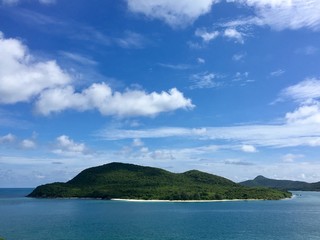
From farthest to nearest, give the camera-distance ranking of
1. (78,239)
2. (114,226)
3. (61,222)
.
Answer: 1. (61,222)
2. (114,226)
3. (78,239)

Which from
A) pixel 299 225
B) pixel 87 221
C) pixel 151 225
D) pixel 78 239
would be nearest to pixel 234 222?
pixel 299 225

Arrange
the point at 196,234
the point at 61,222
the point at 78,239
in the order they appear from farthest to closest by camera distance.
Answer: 1. the point at 61,222
2. the point at 196,234
3. the point at 78,239

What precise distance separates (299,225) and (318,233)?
800 inches

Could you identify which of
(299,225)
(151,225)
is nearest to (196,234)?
(151,225)

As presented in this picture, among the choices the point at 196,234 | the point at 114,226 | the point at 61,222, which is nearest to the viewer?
the point at 196,234

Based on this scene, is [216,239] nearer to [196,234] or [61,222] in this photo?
[196,234]

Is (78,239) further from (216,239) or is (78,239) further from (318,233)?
(318,233)

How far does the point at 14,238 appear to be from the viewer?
323 ft

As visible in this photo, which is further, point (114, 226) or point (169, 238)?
point (114, 226)

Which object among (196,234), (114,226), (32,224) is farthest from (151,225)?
(32,224)

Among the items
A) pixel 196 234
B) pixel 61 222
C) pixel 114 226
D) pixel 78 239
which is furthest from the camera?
pixel 61 222

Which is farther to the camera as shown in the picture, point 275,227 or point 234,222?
point 234,222

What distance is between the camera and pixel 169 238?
99.9m

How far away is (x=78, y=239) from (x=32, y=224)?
36.4m
